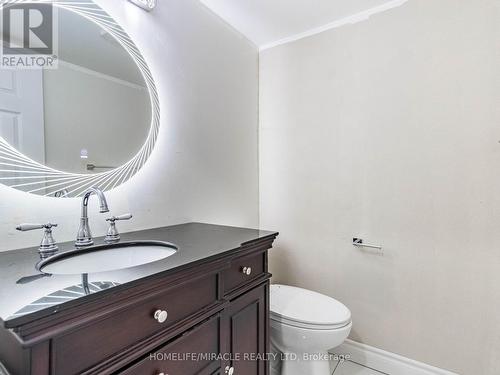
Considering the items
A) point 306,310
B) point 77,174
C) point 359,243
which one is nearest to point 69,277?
point 77,174

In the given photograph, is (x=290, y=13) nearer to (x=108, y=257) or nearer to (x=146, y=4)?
(x=146, y=4)

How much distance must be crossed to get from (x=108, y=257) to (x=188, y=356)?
0.44 metres

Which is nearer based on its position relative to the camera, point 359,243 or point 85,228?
point 85,228

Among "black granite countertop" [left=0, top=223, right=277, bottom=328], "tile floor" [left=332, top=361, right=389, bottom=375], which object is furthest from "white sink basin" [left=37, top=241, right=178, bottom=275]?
"tile floor" [left=332, top=361, right=389, bottom=375]

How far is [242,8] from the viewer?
5.41 feet

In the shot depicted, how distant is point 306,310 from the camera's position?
1393mm

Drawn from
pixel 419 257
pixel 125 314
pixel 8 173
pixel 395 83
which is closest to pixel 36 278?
pixel 125 314

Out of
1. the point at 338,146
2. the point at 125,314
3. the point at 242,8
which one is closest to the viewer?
the point at 125,314

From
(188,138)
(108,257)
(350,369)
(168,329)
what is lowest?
(350,369)

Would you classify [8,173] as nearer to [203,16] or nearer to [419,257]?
[203,16]

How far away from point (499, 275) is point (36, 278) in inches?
73.2

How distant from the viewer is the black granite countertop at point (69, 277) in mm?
486

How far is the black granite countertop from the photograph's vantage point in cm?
49

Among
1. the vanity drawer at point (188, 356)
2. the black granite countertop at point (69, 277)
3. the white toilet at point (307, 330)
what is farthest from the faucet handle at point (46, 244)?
the white toilet at point (307, 330)
